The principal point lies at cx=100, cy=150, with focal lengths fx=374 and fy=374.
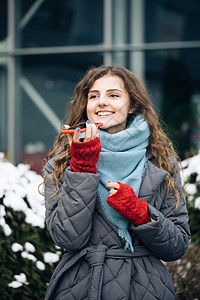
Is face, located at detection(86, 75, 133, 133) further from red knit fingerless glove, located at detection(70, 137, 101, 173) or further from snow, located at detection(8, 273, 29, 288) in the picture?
snow, located at detection(8, 273, 29, 288)

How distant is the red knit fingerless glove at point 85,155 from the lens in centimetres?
155

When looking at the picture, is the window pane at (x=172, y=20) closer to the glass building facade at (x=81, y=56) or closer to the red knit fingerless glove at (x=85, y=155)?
the glass building facade at (x=81, y=56)

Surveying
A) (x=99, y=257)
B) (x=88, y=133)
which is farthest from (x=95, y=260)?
(x=88, y=133)

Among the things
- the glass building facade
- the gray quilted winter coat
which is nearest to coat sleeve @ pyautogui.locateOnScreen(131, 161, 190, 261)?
the gray quilted winter coat

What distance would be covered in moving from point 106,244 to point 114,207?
22 cm

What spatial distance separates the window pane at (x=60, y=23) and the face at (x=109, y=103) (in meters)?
4.83

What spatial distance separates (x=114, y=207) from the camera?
159 centimetres

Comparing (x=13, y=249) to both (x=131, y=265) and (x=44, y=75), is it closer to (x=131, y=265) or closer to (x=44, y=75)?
(x=131, y=265)

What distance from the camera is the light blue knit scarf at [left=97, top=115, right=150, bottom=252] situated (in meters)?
1.67

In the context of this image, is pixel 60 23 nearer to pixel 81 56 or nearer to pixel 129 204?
pixel 81 56

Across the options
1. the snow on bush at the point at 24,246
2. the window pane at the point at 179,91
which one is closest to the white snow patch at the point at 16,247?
the snow on bush at the point at 24,246

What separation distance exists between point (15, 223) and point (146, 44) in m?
4.57

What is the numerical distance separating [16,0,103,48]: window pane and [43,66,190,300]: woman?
194 inches

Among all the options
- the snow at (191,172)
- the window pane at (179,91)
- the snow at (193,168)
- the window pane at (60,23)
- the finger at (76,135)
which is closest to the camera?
the finger at (76,135)
